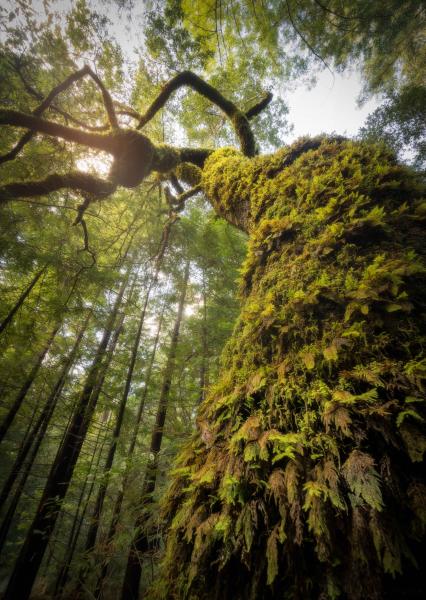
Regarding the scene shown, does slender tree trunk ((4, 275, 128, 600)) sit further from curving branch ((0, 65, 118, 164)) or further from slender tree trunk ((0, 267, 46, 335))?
curving branch ((0, 65, 118, 164))

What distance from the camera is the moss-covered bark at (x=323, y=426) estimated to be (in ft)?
3.29

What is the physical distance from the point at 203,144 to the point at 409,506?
32.3 feet

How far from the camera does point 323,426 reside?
129 centimetres

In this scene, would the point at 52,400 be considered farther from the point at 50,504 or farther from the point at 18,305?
the point at 18,305

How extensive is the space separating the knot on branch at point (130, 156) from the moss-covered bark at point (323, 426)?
136 inches

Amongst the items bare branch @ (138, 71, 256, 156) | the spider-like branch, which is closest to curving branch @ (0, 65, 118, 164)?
the spider-like branch

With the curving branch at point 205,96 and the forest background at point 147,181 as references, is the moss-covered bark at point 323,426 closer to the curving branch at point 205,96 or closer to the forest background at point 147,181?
the forest background at point 147,181

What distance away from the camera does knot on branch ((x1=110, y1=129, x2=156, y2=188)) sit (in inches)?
176

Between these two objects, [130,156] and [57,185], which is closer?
[130,156]

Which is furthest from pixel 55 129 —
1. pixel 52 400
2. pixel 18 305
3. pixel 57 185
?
pixel 52 400

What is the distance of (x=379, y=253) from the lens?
1744 mm

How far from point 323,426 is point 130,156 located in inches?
193

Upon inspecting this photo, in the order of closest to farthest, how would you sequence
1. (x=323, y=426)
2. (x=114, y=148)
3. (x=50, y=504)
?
(x=323, y=426), (x=114, y=148), (x=50, y=504)

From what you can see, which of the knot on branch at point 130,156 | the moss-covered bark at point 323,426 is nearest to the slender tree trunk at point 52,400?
the knot on branch at point 130,156
